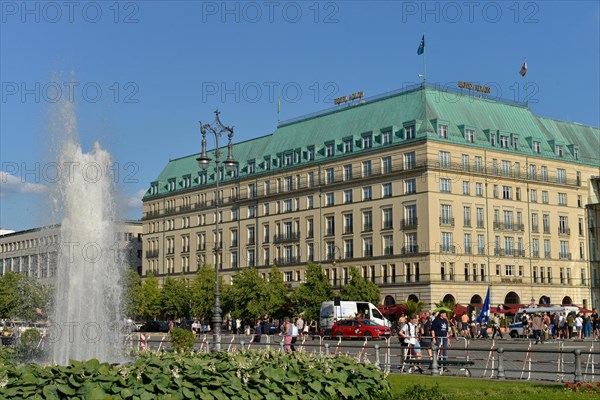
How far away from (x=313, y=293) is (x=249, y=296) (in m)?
7.93

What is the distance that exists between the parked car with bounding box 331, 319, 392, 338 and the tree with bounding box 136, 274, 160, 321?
49.1 meters

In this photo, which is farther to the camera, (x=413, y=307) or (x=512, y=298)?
(x=512, y=298)

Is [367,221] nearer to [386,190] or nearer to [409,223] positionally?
[386,190]

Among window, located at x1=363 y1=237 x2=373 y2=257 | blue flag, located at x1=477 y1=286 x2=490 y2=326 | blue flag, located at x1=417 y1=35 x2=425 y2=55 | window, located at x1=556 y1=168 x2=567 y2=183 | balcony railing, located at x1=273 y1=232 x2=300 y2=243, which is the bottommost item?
blue flag, located at x1=477 y1=286 x2=490 y2=326

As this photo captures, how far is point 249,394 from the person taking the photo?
582 inches

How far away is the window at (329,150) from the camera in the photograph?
326 feet

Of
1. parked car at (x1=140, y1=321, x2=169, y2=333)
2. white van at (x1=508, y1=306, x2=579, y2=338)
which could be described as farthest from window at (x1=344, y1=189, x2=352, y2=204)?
white van at (x1=508, y1=306, x2=579, y2=338)

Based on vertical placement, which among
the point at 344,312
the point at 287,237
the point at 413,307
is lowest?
the point at 344,312

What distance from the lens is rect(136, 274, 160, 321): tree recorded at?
10738 centimetres

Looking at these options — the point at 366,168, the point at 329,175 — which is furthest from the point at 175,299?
the point at 366,168

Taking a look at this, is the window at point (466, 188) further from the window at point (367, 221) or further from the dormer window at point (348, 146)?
the dormer window at point (348, 146)

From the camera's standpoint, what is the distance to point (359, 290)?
86438 mm

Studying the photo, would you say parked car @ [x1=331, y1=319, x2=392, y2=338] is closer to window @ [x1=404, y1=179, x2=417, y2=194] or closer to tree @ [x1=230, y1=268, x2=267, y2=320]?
window @ [x1=404, y1=179, x2=417, y2=194]

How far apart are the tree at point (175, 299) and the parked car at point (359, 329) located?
4496cm
